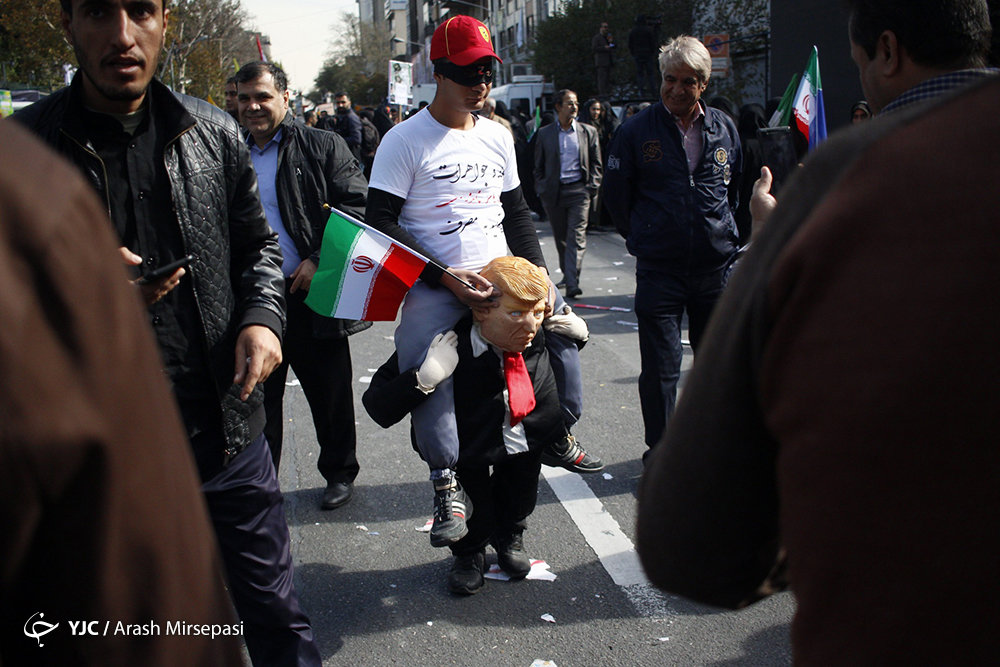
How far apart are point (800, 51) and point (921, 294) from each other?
18637mm

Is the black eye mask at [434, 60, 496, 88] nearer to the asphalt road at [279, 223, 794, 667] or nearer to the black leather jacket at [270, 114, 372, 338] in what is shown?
the black leather jacket at [270, 114, 372, 338]

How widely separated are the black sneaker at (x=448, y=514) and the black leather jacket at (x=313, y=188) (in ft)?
4.47

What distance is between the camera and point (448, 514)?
3537 millimetres

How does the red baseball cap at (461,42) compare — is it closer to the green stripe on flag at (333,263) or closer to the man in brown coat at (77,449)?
the green stripe on flag at (333,263)

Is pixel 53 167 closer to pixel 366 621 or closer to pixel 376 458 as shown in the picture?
pixel 366 621

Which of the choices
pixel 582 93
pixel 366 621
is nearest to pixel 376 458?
pixel 366 621

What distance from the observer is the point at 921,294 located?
854mm

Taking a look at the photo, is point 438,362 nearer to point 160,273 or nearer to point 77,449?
point 160,273

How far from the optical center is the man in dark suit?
1024cm

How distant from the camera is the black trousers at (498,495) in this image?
3.70 m

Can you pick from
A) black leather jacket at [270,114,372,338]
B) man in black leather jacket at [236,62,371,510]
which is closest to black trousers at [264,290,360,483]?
man in black leather jacket at [236,62,371,510]

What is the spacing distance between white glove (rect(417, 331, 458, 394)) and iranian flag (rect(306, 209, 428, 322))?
0.23 meters

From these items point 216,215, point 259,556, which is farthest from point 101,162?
point 259,556

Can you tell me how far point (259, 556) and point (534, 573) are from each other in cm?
159
